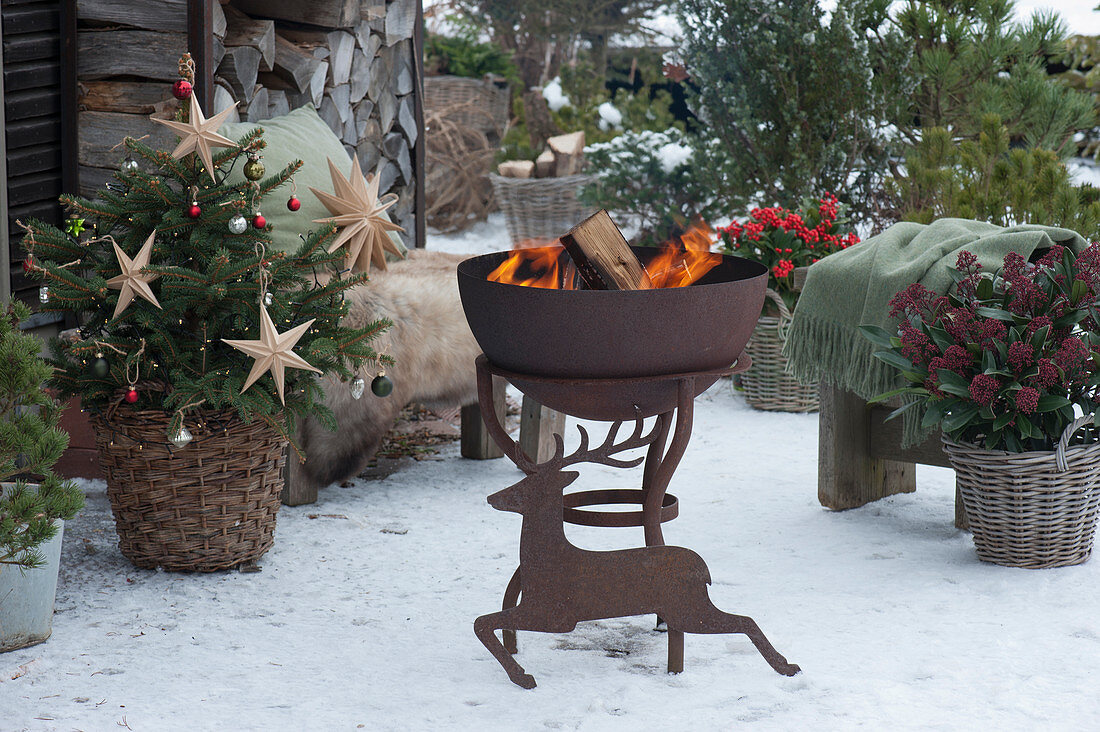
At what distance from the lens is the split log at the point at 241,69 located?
3062 mm

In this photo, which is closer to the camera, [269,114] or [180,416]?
[180,416]

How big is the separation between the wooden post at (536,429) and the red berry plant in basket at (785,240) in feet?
3.88

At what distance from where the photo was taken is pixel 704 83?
5.07 metres

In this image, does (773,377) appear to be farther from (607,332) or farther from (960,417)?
(607,332)

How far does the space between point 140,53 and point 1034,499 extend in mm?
2485

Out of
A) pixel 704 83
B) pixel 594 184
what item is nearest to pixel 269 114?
pixel 704 83

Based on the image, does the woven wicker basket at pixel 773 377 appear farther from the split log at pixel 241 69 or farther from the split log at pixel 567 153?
the split log at pixel 567 153

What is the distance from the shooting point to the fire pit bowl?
1770 millimetres

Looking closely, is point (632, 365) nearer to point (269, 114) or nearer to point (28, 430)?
point (28, 430)

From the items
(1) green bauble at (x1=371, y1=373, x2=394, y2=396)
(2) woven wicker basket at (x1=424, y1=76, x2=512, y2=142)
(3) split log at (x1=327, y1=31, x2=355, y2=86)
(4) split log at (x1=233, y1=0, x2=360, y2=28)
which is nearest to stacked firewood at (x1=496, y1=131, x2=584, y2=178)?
(2) woven wicker basket at (x1=424, y1=76, x2=512, y2=142)

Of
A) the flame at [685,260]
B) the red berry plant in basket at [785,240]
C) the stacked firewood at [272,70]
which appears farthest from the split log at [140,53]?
the red berry plant in basket at [785,240]

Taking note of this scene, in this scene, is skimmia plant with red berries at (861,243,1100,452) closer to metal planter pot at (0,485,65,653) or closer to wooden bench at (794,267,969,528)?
Result: wooden bench at (794,267,969,528)

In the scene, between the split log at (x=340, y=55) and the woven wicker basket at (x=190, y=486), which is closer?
the woven wicker basket at (x=190, y=486)

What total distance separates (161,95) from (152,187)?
83cm
